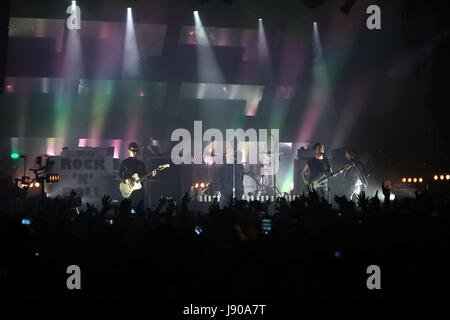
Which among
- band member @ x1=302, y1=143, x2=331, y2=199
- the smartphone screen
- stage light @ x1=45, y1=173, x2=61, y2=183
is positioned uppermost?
band member @ x1=302, y1=143, x2=331, y2=199

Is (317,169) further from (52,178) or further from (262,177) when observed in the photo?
(52,178)

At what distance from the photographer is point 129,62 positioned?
16.3 metres

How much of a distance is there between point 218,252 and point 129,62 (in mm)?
13741

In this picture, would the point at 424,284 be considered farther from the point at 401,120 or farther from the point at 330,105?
the point at 330,105

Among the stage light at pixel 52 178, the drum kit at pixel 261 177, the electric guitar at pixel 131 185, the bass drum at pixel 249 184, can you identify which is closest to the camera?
the stage light at pixel 52 178

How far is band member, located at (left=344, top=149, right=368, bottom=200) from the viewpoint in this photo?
13234 millimetres

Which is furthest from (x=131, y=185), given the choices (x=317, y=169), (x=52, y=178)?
(x=317, y=169)

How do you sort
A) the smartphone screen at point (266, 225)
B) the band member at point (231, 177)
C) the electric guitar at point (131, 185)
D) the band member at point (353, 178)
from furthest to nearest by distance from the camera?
the band member at point (231, 177)
the band member at point (353, 178)
the electric guitar at point (131, 185)
the smartphone screen at point (266, 225)

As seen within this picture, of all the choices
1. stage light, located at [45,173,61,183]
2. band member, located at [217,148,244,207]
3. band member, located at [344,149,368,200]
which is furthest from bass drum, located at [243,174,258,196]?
stage light, located at [45,173,61,183]

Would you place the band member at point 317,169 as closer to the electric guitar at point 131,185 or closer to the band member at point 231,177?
the band member at point 231,177

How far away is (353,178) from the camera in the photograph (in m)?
13.6

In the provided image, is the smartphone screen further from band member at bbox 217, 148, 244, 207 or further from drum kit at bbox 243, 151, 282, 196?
drum kit at bbox 243, 151, 282, 196

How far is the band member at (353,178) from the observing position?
13.2 m

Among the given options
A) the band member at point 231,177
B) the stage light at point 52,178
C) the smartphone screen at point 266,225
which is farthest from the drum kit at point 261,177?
the smartphone screen at point 266,225
